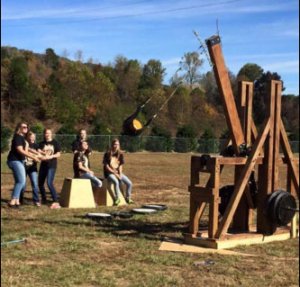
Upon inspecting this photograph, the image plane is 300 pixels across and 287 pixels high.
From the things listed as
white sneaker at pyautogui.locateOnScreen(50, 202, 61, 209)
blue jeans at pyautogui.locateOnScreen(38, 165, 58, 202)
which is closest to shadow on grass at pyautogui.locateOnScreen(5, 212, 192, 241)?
white sneaker at pyautogui.locateOnScreen(50, 202, 61, 209)

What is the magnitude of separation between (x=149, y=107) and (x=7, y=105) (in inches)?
32.9

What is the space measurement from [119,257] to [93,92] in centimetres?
277

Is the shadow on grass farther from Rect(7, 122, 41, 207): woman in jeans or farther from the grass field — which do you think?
Rect(7, 122, 41, 207): woman in jeans

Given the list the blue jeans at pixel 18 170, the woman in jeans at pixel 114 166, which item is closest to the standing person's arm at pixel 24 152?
the blue jeans at pixel 18 170

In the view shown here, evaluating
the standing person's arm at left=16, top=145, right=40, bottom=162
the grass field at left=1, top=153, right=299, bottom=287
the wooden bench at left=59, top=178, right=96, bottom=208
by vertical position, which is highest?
the standing person's arm at left=16, top=145, right=40, bottom=162

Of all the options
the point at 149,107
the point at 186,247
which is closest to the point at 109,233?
the point at 186,247

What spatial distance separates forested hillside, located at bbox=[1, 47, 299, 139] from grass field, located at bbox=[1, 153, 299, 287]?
1.63m

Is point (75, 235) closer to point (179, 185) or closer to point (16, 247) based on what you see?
point (16, 247)

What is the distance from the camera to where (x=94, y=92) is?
3.33 meters

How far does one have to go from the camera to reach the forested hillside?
9.81ft

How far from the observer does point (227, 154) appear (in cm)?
694

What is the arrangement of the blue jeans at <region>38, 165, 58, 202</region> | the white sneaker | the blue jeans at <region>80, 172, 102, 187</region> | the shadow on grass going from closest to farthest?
1. the shadow on grass
2. the white sneaker
3. the blue jeans at <region>38, 165, 58, 202</region>
4. the blue jeans at <region>80, 172, 102, 187</region>

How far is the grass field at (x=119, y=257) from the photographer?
4723 mm

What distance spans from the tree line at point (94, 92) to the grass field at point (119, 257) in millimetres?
1621
